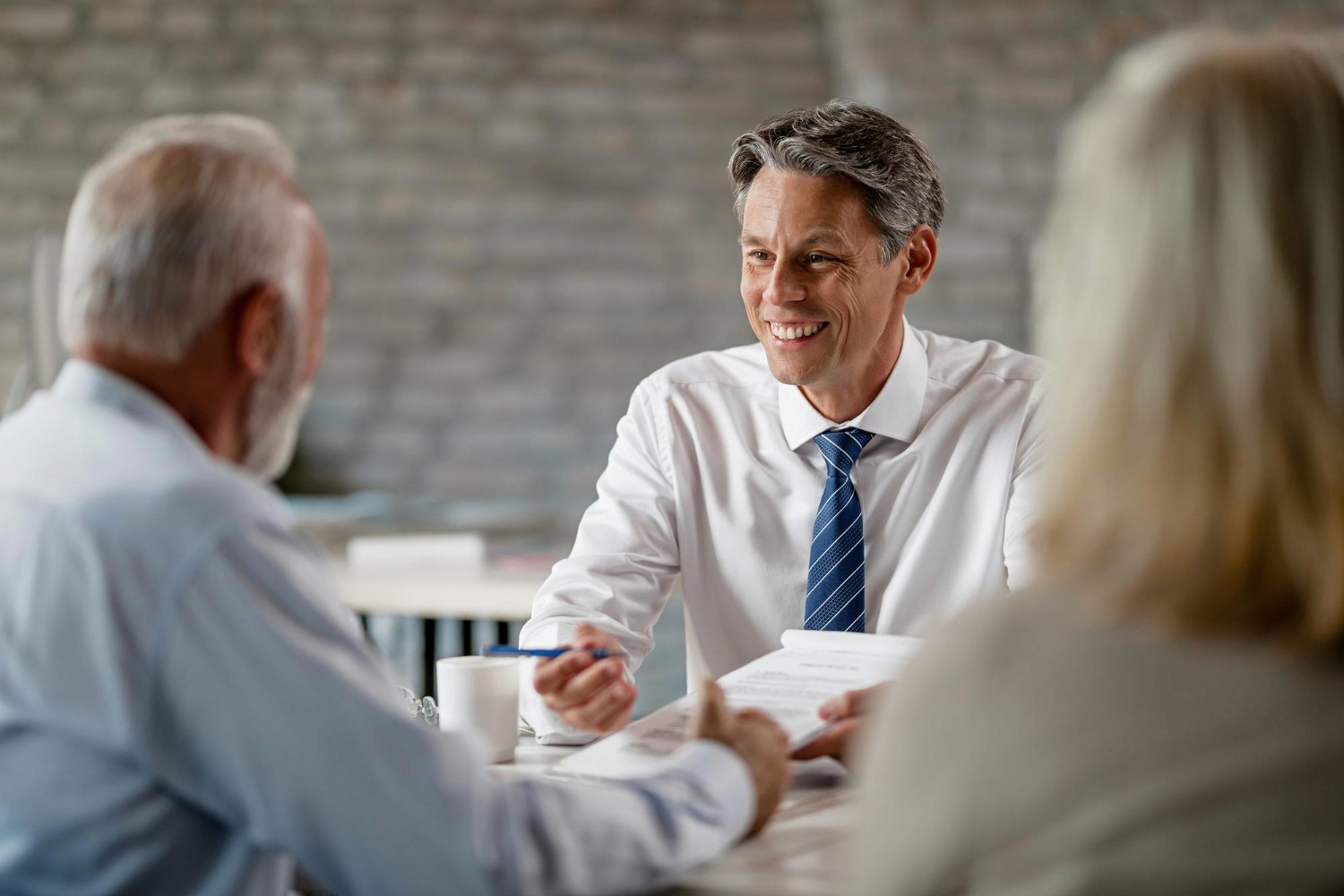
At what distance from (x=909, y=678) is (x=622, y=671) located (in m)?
0.71

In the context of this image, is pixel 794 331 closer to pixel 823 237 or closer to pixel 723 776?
pixel 823 237

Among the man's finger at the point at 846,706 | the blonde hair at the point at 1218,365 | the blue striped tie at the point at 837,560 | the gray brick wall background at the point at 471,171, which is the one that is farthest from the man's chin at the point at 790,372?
the gray brick wall background at the point at 471,171

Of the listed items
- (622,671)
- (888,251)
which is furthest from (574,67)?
(622,671)

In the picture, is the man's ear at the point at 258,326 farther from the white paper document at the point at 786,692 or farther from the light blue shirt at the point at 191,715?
the white paper document at the point at 786,692

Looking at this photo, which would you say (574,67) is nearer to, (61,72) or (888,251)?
(61,72)

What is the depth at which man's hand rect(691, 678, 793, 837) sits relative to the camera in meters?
1.03

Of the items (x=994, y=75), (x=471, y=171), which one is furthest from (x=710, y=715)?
(x=471, y=171)

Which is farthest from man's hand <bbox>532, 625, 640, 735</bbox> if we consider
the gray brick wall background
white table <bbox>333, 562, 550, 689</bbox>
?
the gray brick wall background

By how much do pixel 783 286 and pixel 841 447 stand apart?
0.81 ft

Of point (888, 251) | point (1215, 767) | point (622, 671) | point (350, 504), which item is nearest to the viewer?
point (1215, 767)

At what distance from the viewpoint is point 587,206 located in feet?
14.5

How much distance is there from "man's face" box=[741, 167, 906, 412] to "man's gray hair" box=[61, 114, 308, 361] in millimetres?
1014

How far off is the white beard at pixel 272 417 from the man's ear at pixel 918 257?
Result: 3.80 feet

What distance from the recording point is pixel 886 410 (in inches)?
73.2
